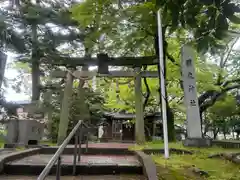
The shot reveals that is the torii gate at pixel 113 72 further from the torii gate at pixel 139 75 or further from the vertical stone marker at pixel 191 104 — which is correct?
the vertical stone marker at pixel 191 104

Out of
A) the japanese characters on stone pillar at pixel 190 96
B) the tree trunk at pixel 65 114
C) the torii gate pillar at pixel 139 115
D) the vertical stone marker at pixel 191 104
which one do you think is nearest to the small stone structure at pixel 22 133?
the tree trunk at pixel 65 114

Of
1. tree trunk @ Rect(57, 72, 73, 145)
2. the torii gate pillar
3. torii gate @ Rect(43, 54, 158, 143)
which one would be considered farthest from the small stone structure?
the torii gate pillar

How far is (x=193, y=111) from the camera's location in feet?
23.6

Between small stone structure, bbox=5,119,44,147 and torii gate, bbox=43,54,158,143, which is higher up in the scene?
torii gate, bbox=43,54,158,143

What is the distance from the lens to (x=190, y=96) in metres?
7.32

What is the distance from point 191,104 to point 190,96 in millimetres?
257

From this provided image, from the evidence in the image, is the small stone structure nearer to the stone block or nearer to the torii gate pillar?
the torii gate pillar

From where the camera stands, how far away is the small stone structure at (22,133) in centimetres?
729

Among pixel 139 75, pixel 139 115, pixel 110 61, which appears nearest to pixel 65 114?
pixel 110 61

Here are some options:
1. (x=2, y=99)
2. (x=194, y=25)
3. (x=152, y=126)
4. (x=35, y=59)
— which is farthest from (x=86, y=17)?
(x=152, y=126)

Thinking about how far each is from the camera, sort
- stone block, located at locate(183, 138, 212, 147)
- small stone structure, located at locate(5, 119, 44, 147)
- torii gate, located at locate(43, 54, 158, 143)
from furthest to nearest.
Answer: torii gate, located at locate(43, 54, 158, 143) < small stone structure, located at locate(5, 119, 44, 147) < stone block, located at locate(183, 138, 212, 147)

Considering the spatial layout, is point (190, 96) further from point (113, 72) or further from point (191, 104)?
point (113, 72)

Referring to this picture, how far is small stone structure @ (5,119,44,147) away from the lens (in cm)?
729

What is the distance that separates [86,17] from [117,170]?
3.40m
